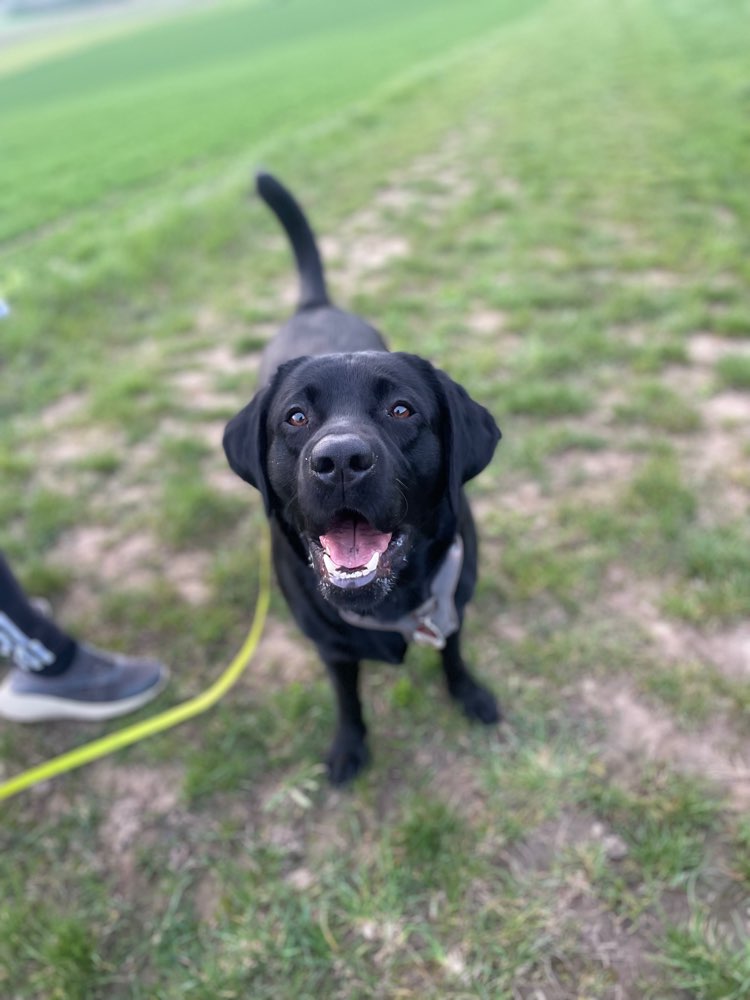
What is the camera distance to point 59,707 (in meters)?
2.58

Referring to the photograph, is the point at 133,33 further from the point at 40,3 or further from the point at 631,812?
the point at 631,812

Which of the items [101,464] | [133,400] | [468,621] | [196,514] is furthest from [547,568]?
[133,400]

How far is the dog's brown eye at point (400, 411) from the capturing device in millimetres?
1767

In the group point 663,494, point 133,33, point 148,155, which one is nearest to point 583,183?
point 663,494

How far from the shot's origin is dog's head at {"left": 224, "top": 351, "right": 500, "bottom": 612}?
155 cm

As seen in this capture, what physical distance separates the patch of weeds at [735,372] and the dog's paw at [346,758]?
285 cm

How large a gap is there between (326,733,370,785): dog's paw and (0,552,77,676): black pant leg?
1.12m

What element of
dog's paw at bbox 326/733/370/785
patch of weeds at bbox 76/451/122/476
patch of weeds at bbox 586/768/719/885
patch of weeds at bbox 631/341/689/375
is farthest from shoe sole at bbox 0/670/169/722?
patch of weeds at bbox 631/341/689/375

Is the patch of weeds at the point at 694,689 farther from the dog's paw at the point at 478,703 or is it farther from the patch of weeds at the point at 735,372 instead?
the patch of weeds at the point at 735,372

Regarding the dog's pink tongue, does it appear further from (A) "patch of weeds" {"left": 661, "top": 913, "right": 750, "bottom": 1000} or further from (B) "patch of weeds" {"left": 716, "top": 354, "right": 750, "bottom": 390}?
(B) "patch of weeds" {"left": 716, "top": 354, "right": 750, "bottom": 390}

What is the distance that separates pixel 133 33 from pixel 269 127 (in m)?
59.9

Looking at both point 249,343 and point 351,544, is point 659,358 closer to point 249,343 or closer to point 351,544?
point 249,343

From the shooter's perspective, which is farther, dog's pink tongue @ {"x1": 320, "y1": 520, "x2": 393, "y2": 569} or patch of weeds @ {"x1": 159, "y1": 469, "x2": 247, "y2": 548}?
patch of weeds @ {"x1": 159, "y1": 469, "x2": 247, "y2": 548}

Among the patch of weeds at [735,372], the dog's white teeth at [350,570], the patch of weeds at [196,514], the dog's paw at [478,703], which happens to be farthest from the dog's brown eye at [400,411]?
the patch of weeds at [735,372]
